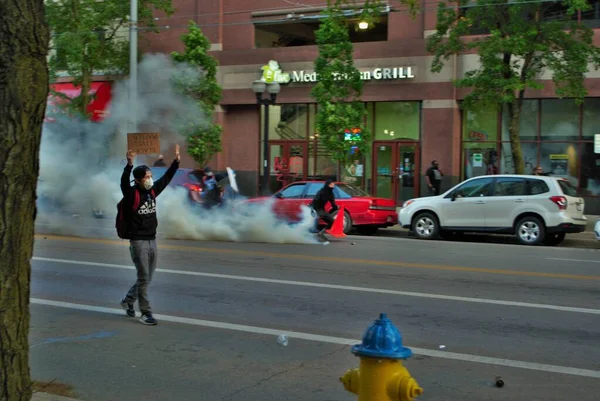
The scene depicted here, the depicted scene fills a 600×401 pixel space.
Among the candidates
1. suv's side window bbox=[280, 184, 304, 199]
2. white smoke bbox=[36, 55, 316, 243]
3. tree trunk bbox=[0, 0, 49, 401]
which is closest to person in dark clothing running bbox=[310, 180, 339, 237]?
white smoke bbox=[36, 55, 316, 243]

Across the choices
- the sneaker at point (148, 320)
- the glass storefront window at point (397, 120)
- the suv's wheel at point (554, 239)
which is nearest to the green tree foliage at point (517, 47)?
the suv's wheel at point (554, 239)

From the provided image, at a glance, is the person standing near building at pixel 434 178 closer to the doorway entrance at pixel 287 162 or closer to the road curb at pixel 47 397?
the doorway entrance at pixel 287 162

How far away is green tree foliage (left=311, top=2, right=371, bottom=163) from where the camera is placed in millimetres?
22188

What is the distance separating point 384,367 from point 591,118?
21.6m

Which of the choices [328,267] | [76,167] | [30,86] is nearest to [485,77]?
[328,267]

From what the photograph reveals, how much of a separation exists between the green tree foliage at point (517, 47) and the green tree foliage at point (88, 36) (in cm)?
1135

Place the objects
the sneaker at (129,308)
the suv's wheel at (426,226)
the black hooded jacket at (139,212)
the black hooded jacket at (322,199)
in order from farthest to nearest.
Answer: the suv's wheel at (426,226) → the black hooded jacket at (322,199) → the sneaker at (129,308) → the black hooded jacket at (139,212)

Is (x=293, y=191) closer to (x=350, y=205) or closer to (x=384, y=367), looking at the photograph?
(x=350, y=205)

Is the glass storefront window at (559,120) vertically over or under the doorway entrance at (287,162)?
over

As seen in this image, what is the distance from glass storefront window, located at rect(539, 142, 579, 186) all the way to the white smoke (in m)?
10.5

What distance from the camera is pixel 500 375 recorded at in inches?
243

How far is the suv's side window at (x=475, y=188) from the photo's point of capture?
17.6 meters

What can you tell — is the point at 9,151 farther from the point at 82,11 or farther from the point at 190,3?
the point at 190,3

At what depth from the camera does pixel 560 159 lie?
23.6 meters
